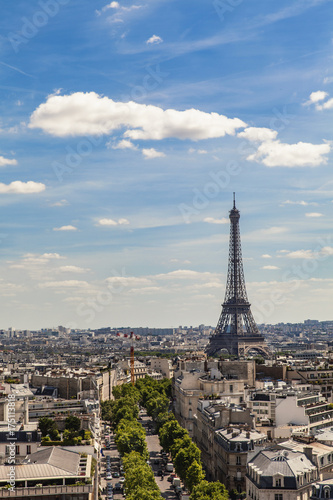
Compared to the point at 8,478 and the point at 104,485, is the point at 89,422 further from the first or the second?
the point at 8,478

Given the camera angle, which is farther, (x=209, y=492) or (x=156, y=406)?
(x=156, y=406)

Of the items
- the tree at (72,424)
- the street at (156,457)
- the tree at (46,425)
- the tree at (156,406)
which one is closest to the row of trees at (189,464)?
the street at (156,457)

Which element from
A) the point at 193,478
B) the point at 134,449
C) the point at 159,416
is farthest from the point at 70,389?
the point at 193,478

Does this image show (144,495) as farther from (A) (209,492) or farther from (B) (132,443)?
(B) (132,443)

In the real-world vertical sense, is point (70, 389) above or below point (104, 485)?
above

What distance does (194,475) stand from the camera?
7075 centimetres

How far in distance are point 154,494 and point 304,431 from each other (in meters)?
28.1

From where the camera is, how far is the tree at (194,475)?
70.3 meters

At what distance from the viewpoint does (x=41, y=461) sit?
54812 millimetres

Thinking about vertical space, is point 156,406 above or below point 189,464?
above

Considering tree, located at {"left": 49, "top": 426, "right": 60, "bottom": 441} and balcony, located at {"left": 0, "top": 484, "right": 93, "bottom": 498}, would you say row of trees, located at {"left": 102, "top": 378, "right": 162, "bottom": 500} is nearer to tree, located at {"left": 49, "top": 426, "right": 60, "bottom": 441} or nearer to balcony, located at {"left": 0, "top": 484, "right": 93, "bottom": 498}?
tree, located at {"left": 49, "top": 426, "right": 60, "bottom": 441}

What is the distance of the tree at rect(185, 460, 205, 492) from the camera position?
70.3m

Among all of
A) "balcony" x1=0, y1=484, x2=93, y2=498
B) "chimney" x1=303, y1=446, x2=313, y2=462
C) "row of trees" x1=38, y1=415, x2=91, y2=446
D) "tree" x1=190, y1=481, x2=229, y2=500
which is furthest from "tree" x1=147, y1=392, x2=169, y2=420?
"balcony" x1=0, y1=484, x2=93, y2=498

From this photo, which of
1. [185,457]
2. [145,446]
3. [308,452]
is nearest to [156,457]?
[145,446]
